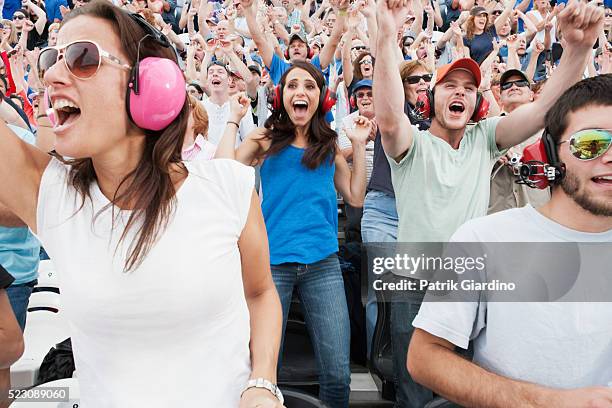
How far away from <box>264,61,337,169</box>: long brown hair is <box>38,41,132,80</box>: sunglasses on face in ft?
5.59

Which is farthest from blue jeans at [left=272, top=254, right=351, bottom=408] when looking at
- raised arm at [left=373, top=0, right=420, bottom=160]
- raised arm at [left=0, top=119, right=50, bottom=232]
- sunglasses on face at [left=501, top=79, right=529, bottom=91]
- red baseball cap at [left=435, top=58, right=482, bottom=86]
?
sunglasses on face at [left=501, top=79, right=529, bottom=91]

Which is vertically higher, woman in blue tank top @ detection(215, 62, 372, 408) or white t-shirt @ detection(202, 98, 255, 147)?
white t-shirt @ detection(202, 98, 255, 147)

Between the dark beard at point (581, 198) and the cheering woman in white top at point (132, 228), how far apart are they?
0.84 metres

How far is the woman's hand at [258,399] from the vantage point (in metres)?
1.14

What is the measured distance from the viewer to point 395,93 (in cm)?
216

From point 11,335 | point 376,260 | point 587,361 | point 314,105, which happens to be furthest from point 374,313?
point 11,335

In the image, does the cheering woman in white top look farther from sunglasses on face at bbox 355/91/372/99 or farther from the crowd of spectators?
sunglasses on face at bbox 355/91/372/99

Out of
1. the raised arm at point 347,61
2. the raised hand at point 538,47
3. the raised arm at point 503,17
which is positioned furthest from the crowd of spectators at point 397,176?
the raised arm at point 503,17

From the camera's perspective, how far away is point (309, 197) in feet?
9.06

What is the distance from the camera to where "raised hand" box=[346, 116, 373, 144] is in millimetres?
3188

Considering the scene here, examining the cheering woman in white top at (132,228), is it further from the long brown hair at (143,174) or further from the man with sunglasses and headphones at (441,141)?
the man with sunglasses and headphones at (441,141)

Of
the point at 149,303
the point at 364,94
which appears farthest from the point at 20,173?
the point at 364,94

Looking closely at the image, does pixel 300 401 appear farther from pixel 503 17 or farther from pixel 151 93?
pixel 503 17

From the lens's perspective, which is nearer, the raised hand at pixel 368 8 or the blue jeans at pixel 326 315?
the blue jeans at pixel 326 315
